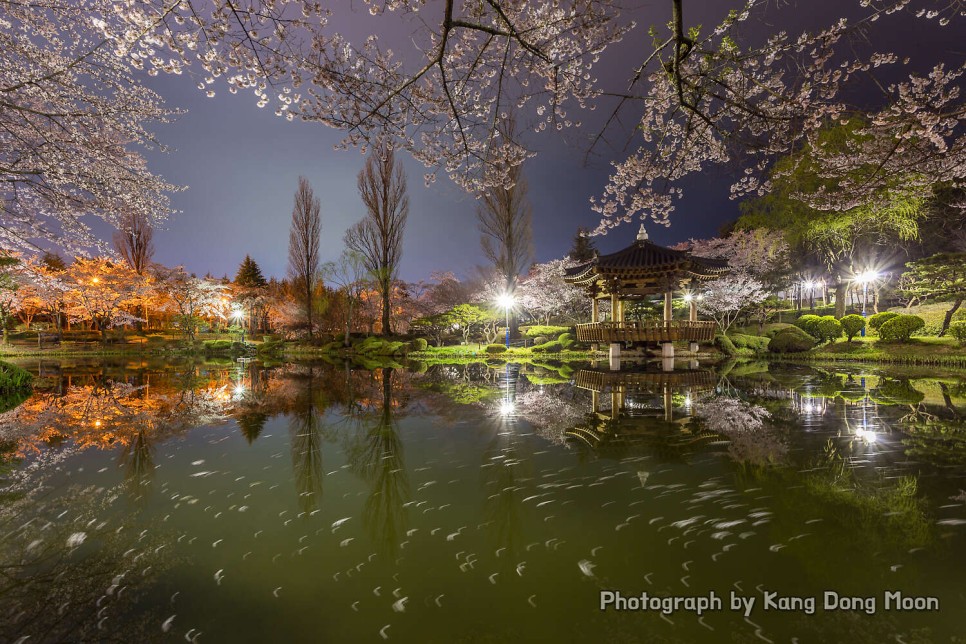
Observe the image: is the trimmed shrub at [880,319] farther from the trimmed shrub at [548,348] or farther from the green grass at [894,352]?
the trimmed shrub at [548,348]

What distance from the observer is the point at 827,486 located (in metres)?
3.84

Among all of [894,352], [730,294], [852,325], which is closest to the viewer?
[894,352]

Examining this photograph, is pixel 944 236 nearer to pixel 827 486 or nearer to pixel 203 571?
pixel 827 486

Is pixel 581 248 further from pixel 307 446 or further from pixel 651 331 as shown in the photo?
pixel 307 446

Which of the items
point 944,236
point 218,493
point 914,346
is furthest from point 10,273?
point 944,236

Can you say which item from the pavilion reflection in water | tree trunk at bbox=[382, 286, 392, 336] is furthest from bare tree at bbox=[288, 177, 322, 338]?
the pavilion reflection in water

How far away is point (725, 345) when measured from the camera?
21172 millimetres

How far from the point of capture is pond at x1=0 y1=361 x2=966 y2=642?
2143 millimetres

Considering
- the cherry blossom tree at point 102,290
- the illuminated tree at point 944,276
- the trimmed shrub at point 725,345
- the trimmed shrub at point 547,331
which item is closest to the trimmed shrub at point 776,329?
the trimmed shrub at point 725,345

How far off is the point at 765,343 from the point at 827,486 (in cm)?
2184

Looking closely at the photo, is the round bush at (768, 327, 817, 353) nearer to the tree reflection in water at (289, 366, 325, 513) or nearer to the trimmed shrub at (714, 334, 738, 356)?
the trimmed shrub at (714, 334, 738, 356)

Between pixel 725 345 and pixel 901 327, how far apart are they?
676cm

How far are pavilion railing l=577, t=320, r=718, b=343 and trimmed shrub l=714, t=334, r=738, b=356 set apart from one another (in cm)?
Answer: 254

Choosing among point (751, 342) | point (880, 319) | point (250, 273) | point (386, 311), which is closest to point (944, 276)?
point (880, 319)
